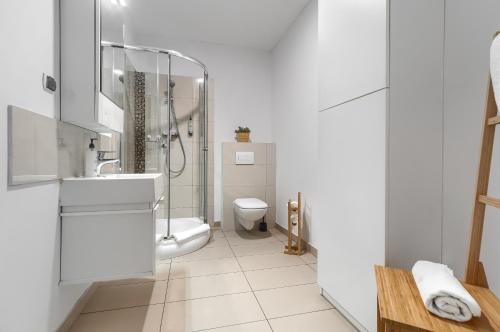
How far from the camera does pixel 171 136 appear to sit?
2.98 m

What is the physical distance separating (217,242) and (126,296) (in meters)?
1.26

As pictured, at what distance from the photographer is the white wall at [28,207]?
91 cm

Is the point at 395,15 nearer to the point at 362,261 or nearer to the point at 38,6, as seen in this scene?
the point at 362,261

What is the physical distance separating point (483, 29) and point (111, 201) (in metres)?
2.07

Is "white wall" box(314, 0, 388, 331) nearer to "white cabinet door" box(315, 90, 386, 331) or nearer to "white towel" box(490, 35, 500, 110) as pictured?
"white cabinet door" box(315, 90, 386, 331)

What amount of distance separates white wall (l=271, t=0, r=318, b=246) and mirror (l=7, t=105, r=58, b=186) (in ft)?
6.70

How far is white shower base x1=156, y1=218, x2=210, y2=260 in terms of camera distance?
2426mm

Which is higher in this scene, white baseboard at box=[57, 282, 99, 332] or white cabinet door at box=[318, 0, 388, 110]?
white cabinet door at box=[318, 0, 388, 110]

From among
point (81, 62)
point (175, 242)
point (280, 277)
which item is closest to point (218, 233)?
point (175, 242)

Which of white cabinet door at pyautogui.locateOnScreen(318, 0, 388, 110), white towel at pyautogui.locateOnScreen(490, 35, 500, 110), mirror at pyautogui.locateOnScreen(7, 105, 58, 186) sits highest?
white cabinet door at pyautogui.locateOnScreen(318, 0, 388, 110)

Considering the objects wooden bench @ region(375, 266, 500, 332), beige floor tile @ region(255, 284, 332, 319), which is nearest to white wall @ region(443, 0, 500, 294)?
wooden bench @ region(375, 266, 500, 332)

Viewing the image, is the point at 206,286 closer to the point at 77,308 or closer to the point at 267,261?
the point at 267,261

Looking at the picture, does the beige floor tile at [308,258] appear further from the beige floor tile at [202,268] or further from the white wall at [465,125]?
the white wall at [465,125]

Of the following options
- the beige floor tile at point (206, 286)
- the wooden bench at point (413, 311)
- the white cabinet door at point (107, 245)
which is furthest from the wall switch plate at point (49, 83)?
the wooden bench at point (413, 311)
